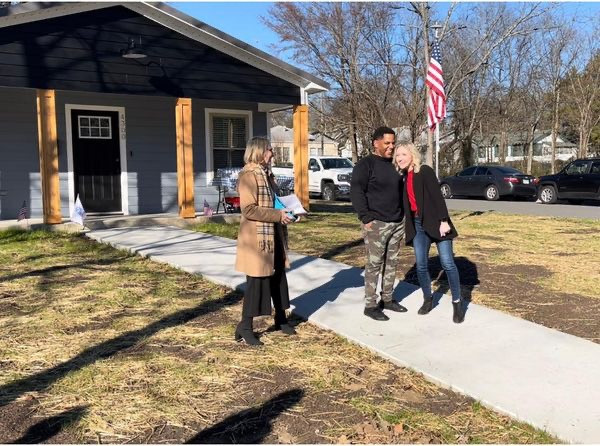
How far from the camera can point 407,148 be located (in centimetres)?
514

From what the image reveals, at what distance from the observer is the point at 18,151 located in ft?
37.8

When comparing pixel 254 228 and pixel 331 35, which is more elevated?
pixel 331 35

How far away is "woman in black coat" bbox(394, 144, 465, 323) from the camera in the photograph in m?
5.08

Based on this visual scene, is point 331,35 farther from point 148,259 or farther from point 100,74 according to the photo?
point 148,259

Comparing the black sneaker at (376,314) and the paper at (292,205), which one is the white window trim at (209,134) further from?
the paper at (292,205)

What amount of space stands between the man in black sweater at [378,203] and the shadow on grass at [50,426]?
272cm

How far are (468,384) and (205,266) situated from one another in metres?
4.49

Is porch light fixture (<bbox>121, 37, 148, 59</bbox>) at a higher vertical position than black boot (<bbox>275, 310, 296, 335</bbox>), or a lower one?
higher

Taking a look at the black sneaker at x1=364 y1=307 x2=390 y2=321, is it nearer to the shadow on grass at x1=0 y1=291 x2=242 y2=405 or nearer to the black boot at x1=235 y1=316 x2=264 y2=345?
the black boot at x1=235 y1=316 x2=264 y2=345

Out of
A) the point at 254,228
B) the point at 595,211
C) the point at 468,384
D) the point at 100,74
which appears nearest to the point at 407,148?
the point at 254,228

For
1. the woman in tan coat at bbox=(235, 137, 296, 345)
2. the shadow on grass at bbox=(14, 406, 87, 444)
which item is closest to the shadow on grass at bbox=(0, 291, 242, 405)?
the shadow on grass at bbox=(14, 406, 87, 444)

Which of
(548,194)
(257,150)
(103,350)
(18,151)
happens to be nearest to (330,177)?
(548,194)

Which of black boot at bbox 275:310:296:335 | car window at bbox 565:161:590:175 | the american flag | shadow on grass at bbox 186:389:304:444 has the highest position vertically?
the american flag

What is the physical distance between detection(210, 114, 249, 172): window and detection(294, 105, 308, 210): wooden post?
142cm
